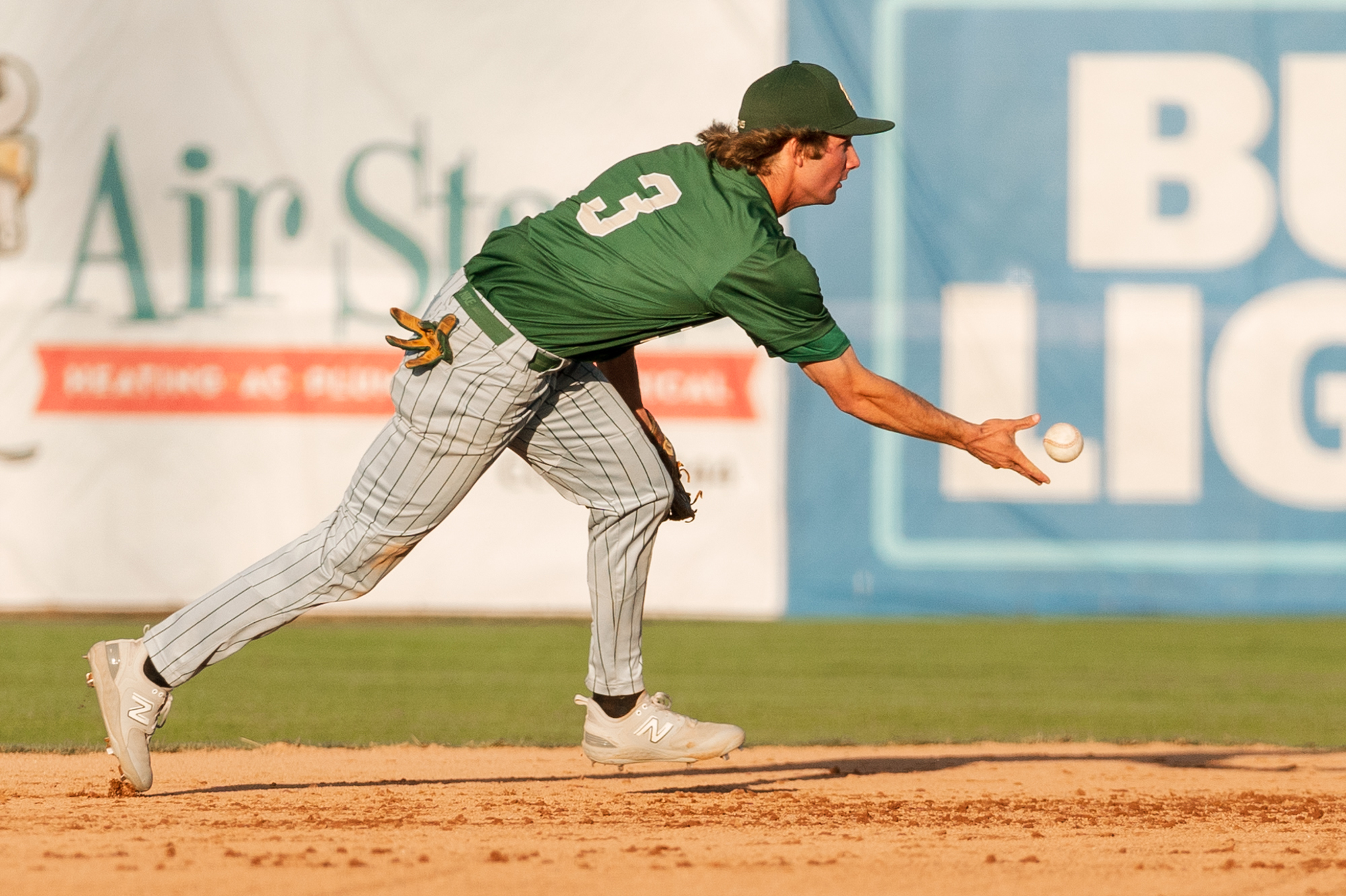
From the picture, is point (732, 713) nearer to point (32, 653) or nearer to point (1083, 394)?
point (32, 653)

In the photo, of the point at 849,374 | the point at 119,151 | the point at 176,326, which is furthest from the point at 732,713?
the point at 119,151

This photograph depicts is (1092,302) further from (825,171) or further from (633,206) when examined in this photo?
(633,206)

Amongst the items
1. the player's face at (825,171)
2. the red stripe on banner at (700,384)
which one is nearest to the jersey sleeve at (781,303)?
the player's face at (825,171)

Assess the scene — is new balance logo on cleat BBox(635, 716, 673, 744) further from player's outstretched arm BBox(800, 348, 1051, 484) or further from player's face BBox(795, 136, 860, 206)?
player's face BBox(795, 136, 860, 206)

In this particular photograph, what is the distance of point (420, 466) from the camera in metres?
3.80

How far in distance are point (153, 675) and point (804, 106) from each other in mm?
2096

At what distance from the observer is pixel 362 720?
19.9 ft

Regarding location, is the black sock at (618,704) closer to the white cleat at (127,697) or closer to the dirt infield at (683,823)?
the dirt infield at (683,823)

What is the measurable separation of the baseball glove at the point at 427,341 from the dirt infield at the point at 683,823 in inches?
43.4

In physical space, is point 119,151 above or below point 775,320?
above

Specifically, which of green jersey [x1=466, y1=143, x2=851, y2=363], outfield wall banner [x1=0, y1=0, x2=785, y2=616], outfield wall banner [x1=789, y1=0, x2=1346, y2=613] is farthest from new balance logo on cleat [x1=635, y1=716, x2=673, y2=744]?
outfield wall banner [x1=789, y1=0, x2=1346, y2=613]

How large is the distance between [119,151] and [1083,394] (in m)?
6.16

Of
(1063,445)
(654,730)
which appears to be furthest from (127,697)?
(1063,445)

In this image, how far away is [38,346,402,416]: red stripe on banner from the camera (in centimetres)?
955
